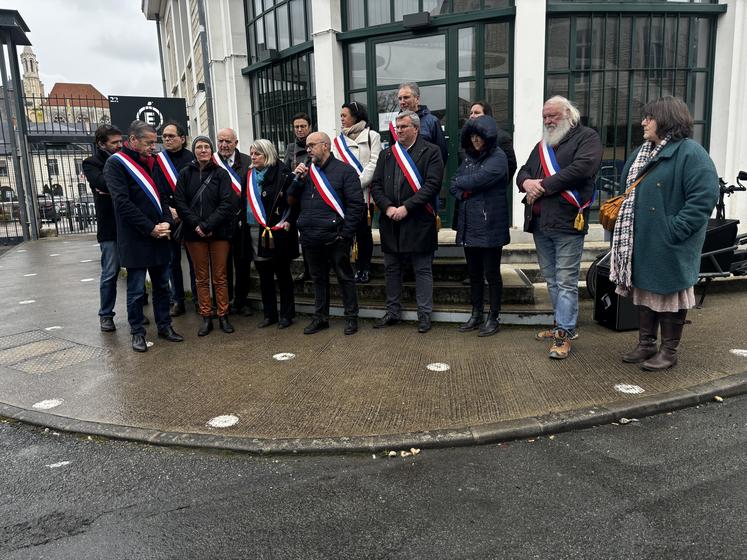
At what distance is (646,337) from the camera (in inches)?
180

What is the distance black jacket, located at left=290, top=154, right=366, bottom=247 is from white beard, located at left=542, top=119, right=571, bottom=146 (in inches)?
69.1

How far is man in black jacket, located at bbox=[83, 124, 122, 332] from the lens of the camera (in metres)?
6.11

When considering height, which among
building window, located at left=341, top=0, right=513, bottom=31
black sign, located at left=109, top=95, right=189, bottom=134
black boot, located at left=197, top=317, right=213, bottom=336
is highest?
building window, located at left=341, top=0, right=513, bottom=31

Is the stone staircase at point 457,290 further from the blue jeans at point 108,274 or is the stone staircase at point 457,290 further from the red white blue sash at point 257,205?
the blue jeans at point 108,274

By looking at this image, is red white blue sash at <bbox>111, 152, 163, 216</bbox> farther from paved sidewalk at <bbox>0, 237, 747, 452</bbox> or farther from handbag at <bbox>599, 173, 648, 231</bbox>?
handbag at <bbox>599, 173, 648, 231</bbox>

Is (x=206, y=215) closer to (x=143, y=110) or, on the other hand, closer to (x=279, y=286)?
(x=279, y=286)

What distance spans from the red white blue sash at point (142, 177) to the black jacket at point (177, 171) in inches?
5.7

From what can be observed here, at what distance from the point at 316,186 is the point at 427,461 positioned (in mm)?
3069

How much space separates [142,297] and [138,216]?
826mm

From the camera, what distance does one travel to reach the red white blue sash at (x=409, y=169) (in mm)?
5398

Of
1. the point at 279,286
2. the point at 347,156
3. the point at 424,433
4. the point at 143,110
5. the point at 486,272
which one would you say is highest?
the point at 143,110

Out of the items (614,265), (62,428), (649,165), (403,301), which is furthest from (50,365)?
(649,165)

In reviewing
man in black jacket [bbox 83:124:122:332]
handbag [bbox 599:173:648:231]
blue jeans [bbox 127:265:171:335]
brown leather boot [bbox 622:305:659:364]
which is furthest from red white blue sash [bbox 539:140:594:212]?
man in black jacket [bbox 83:124:122:332]

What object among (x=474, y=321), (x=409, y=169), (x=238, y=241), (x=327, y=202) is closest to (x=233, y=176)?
(x=238, y=241)
